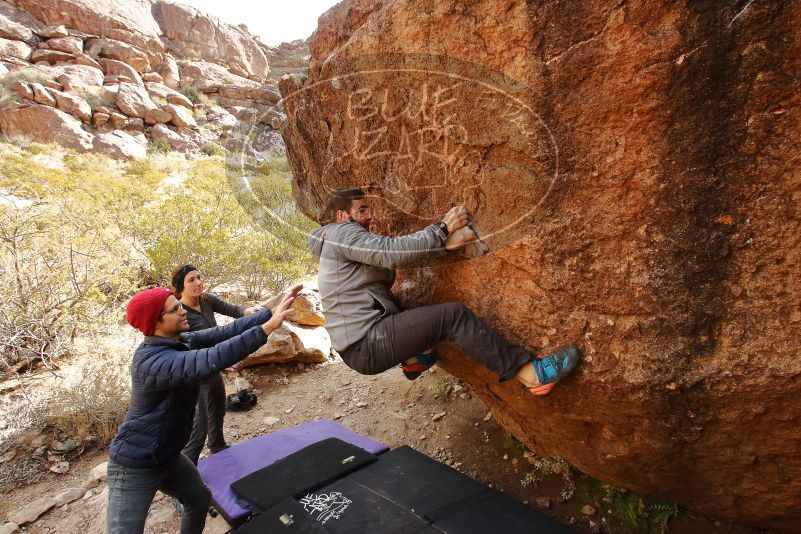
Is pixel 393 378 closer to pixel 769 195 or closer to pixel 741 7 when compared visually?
pixel 769 195

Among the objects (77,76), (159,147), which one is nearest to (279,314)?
(159,147)

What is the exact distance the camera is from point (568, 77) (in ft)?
5.90

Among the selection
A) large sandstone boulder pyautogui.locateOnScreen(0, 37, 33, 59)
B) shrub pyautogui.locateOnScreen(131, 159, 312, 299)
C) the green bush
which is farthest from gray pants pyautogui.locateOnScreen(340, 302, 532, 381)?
large sandstone boulder pyautogui.locateOnScreen(0, 37, 33, 59)

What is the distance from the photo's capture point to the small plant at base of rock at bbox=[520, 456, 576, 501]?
115 inches

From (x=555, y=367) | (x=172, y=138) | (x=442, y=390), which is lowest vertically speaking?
(x=442, y=390)

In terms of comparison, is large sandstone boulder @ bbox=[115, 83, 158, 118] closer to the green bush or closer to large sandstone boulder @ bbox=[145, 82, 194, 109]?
large sandstone boulder @ bbox=[145, 82, 194, 109]

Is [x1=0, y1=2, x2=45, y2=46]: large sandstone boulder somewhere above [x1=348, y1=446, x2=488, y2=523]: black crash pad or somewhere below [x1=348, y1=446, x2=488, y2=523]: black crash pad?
above

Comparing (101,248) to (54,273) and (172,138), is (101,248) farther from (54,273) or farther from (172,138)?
(172,138)

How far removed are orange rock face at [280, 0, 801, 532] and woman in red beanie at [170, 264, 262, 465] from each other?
1.61 meters

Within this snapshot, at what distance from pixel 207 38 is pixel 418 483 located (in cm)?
3870

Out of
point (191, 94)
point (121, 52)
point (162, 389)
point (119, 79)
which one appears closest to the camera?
point (162, 389)

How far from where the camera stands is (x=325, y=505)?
8.04 ft

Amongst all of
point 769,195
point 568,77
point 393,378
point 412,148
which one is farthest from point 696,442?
point 393,378

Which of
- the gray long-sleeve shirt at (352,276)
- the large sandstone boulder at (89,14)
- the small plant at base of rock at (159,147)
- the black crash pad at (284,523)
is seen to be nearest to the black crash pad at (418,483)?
the black crash pad at (284,523)
